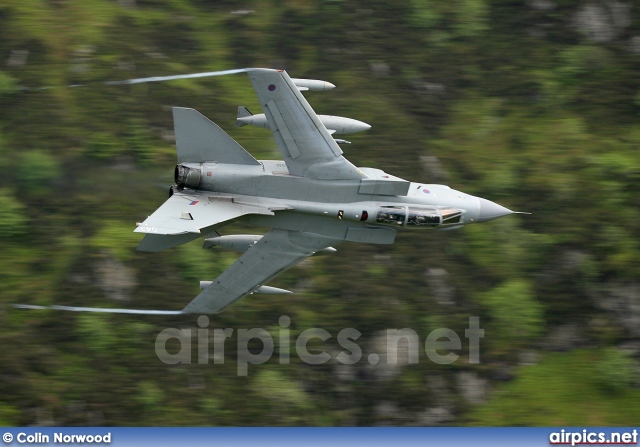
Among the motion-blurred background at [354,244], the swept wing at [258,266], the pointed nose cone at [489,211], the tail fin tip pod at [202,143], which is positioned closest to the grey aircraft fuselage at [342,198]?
the pointed nose cone at [489,211]

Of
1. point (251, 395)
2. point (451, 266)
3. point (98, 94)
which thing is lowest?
point (251, 395)

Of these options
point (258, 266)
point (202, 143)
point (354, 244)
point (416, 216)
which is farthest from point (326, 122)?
point (354, 244)

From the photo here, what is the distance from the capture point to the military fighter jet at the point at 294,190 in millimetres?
32844

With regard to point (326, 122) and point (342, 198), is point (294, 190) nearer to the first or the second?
point (342, 198)

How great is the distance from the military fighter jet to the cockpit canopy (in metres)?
0.03

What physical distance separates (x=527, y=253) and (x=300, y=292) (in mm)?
7476

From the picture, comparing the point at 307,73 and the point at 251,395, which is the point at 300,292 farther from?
the point at 307,73

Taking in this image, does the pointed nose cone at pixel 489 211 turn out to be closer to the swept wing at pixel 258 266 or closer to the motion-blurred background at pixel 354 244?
the swept wing at pixel 258 266

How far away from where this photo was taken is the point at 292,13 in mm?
43812

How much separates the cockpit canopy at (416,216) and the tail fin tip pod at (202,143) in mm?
3826

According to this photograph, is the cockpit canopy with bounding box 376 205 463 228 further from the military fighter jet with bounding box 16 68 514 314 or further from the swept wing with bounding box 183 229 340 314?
the swept wing with bounding box 183 229 340 314

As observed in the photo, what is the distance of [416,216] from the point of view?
33.2 metres

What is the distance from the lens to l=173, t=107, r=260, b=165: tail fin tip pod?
3328cm

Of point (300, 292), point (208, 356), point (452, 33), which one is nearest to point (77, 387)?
point (208, 356)
